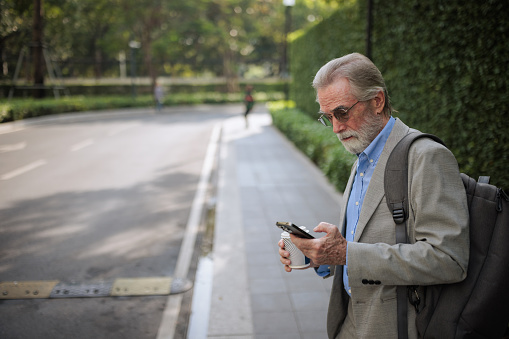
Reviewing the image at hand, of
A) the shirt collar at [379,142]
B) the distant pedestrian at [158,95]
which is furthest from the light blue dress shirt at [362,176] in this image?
the distant pedestrian at [158,95]

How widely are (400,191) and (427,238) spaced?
0.67 ft

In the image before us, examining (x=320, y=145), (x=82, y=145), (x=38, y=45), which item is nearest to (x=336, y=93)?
(x=320, y=145)

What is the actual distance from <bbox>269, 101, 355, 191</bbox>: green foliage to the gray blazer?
18.0ft

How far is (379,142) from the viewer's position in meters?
1.90

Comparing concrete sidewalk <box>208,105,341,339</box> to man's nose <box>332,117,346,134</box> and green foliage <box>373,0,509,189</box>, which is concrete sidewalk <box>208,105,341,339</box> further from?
man's nose <box>332,117,346,134</box>

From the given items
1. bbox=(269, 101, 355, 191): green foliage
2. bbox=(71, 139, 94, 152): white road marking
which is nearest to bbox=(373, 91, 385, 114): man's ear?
bbox=(269, 101, 355, 191): green foliage

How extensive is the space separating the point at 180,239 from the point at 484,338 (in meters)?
5.20

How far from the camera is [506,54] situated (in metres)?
4.32

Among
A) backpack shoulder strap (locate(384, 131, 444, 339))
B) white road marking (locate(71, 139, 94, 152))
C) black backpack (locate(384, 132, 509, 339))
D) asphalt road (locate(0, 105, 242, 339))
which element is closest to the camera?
black backpack (locate(384, 132, 509, 339))

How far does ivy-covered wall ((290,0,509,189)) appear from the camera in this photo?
14.6 feet

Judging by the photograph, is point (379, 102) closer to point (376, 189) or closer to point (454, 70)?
point (376, 189)

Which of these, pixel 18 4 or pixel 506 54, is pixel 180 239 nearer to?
pixel 506 54

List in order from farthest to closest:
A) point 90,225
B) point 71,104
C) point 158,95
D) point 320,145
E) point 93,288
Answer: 1. point 158,95
2. point 71,104
3. point 320,145
4. point 90,225
5. point 93,288

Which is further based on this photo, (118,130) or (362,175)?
(118,130)
